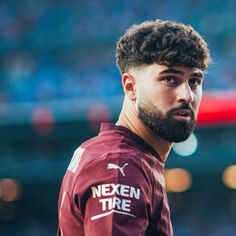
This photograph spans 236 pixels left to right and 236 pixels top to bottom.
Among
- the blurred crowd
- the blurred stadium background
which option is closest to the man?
the blurred stadium background

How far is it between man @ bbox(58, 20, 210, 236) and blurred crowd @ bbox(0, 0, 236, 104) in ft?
41.6

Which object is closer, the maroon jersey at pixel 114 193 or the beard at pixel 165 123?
the maroon jersey at pixel 114 193

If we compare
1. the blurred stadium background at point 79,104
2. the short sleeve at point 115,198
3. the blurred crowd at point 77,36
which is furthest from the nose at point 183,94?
the blurred crowd at point 77,36

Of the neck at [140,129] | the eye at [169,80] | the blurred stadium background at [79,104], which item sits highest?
the blurred stadium background at [79,104]

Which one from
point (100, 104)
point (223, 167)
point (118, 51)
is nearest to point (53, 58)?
point (100, 104)

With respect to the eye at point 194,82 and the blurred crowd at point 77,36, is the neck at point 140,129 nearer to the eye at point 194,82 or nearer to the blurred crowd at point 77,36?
the eye at point 194,82

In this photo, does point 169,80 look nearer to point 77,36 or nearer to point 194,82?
point 194,82

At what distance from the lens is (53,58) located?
16594 millimetres

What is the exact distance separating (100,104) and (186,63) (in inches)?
453

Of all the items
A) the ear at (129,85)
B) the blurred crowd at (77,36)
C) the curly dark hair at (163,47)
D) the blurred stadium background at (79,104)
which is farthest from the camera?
the blurred crowd at (77,36)

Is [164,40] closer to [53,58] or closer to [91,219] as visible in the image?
[91,219]

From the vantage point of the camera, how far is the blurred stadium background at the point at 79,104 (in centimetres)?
1410

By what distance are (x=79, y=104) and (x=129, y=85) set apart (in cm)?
1159

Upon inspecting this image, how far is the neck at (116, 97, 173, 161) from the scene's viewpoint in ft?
7.97
